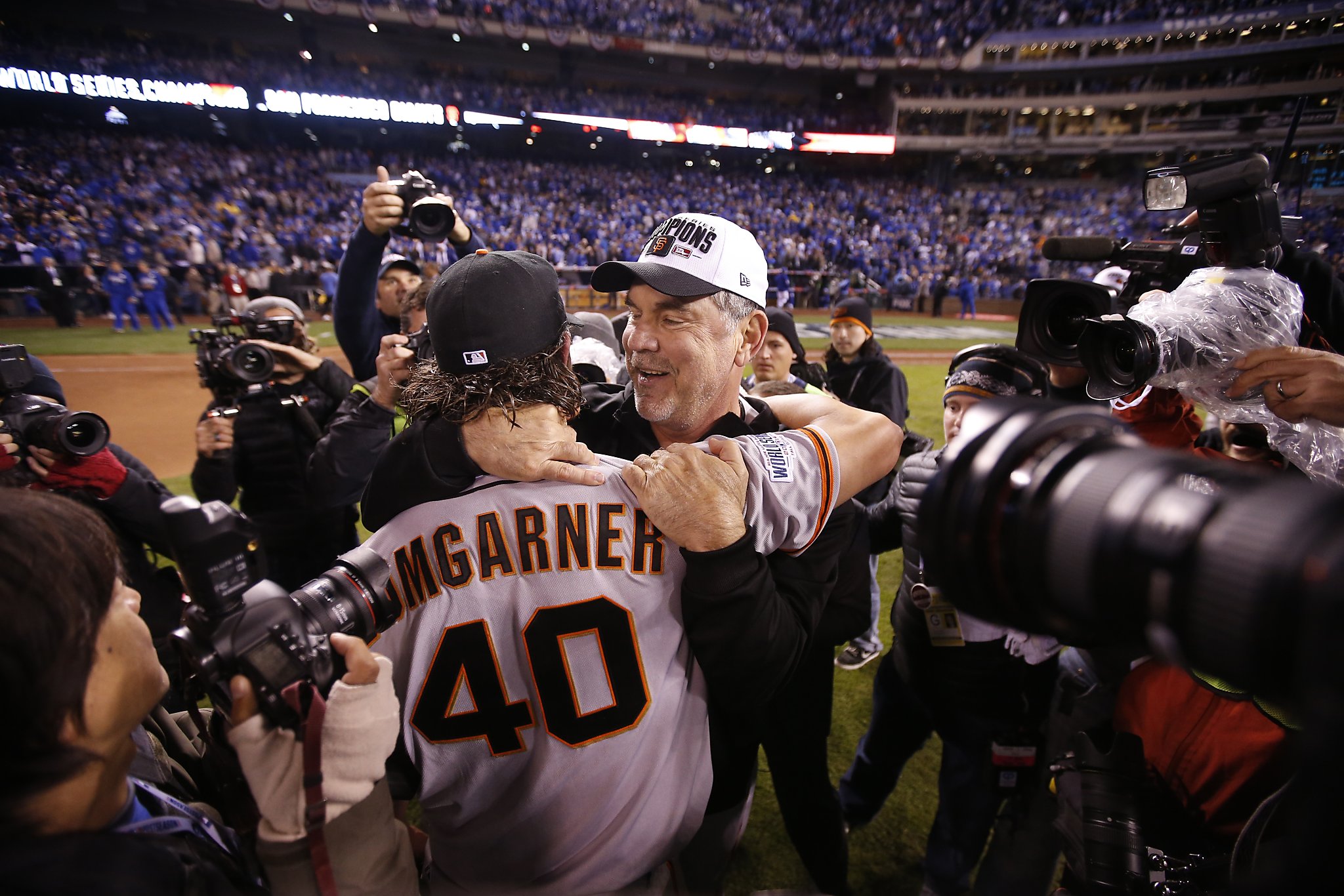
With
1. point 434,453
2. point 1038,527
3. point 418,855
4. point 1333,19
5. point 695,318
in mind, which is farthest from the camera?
point 1333,19

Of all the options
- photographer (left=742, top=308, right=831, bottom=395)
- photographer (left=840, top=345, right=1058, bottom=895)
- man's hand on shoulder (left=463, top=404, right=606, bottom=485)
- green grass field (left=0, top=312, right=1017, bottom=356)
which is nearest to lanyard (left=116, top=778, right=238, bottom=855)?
man's hand on shoulder (left=463, top=404, right=606, bottom=485)

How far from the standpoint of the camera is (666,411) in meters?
2.02

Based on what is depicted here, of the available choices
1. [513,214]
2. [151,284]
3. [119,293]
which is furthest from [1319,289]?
[513,214]

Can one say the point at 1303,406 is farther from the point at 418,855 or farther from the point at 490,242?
the point at 490,242

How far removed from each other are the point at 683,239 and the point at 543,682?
56.5 inches

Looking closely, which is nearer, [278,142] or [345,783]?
[345,783]

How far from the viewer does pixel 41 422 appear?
7.24 ft

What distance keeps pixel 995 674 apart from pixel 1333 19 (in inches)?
1349

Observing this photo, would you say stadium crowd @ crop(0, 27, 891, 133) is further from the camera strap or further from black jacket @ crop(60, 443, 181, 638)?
the camera strap

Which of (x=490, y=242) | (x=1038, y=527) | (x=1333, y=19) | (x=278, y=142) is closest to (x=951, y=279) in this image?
(x=1333, y=19)

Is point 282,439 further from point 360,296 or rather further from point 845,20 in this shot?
point 845,20

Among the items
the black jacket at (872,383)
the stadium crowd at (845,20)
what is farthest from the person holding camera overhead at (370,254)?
the stadium crowd at (845,20)

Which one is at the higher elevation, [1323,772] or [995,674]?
[1323,772]

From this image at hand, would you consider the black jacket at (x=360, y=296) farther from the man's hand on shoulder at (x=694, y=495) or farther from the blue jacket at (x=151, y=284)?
the blue jacket at (x=151, y=284)
